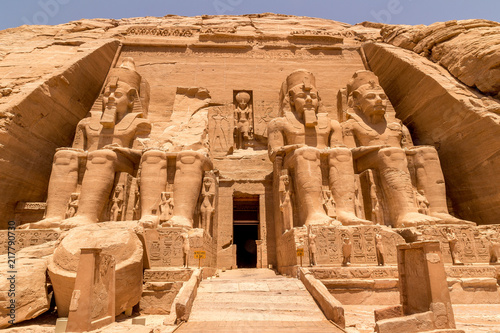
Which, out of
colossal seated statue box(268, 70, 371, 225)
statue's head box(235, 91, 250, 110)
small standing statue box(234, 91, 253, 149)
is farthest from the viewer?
statue's head box(235, 91, 250, 110)

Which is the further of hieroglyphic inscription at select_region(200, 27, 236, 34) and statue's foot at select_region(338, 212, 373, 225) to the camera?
hieroglyphic inscription at select_region(200, 27, 236, 34)

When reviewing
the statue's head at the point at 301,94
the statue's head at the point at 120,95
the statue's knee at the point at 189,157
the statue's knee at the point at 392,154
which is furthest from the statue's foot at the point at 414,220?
the statue's head at the point at 120,95

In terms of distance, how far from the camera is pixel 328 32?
36.8 ft

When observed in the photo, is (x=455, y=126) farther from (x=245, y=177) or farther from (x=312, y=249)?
(x=245, y=177)

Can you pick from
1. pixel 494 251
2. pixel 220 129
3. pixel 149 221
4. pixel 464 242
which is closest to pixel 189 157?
pixel 149 221

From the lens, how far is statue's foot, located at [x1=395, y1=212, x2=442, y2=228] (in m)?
5.84

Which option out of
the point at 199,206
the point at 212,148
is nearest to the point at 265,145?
the point at 212,148

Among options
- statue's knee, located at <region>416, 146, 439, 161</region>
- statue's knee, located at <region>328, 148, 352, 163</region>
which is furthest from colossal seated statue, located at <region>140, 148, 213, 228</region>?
statue's knee, located at <region>416, 146, 439, 161</region>

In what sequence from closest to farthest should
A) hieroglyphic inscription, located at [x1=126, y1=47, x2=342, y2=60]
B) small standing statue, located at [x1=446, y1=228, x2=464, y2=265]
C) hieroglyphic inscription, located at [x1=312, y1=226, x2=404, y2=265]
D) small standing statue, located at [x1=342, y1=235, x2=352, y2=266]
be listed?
1. small standing statue, located at [x1=342, y1=235, x2=352, y2=266]
2. hieroglyphic inscription, located at [x1=312, y1=226, x2=404, y2=265]
3. small standing statue, located at [x1=446, y1=228, x2=464, y2=265]
4. hieroglyphic inscription, located at [x1=126, y1=47, x2=342, y2=60]

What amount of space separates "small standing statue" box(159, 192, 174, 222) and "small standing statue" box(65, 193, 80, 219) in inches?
62.2

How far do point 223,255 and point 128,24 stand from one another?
8.67 meters

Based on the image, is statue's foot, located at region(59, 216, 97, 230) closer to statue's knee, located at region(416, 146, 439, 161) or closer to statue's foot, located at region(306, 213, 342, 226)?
statue's foot, located at region(306, 213, 342, 226)

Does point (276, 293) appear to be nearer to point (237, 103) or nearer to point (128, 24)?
point (237, 103)

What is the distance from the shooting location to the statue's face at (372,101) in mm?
7500
